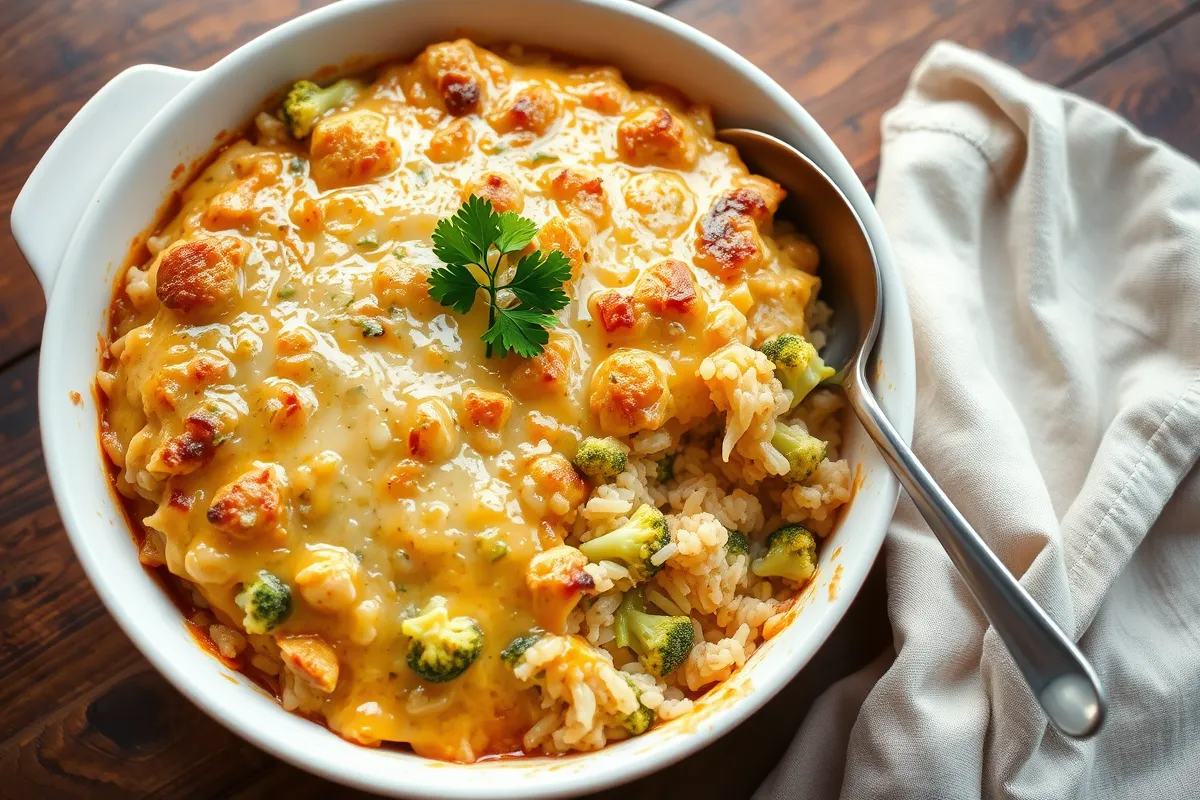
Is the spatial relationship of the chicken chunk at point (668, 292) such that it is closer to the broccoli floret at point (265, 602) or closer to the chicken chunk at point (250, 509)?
the chicken chunk at point (250, 509)

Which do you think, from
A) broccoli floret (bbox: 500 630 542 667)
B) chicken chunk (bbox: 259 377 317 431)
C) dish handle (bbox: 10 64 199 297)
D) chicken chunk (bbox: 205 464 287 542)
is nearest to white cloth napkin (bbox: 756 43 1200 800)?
broccoli floret (bbox: 500 630 542 667)

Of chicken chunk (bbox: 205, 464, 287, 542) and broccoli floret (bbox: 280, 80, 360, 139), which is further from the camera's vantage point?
broccoli floret (bbox: 280, 80, 360, 139)

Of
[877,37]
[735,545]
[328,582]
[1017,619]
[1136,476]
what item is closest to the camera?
[1017,619]

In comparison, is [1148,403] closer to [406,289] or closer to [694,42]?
[694,42]

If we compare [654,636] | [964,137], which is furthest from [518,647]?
[964,137]

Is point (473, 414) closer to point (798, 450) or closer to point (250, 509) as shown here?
point (250, 509)

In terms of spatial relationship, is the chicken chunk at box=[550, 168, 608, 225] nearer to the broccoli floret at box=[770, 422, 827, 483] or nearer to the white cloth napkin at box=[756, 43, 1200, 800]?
the broccoli floret at box=[770, 422, 827, 483]

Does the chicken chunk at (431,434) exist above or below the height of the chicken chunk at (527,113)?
below

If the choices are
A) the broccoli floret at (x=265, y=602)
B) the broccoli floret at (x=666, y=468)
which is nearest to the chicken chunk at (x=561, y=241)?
the broccoli floret at (x=666, y=468)
